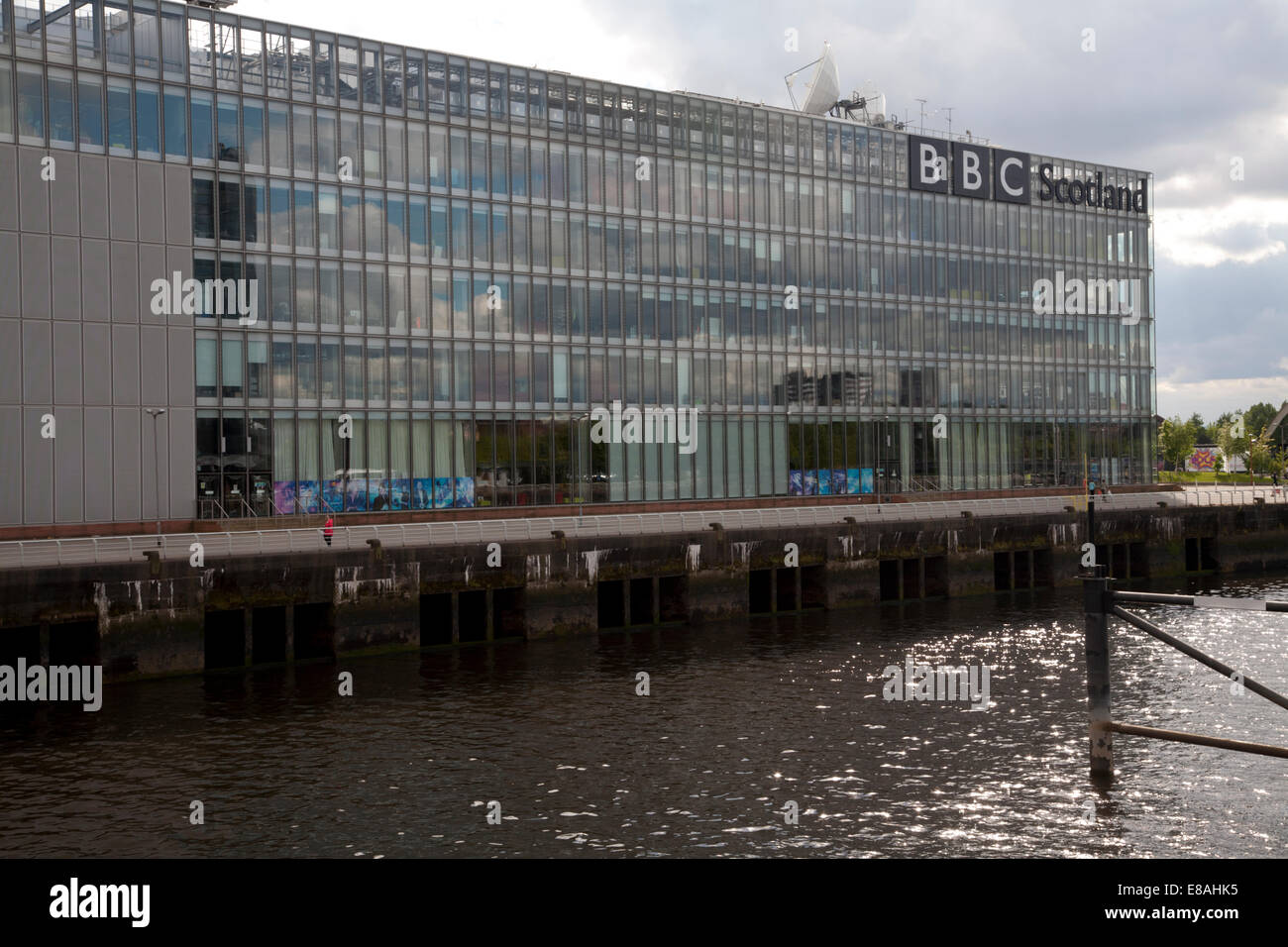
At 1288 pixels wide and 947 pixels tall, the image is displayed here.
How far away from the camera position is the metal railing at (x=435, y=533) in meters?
40.6

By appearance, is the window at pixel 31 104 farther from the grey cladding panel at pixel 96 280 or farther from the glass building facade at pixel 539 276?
the grey cladding panel at pixel 96 280

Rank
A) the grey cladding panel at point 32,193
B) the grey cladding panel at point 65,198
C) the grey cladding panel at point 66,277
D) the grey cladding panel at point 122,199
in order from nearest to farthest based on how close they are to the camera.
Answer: the grey cladding panel at point 32,193 → the grey cladding panel at point 65,198 → the grey cladding panel at point 66,277 → the grey cladding panel at point 122,199

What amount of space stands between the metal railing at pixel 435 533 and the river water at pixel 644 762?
5.47 metres

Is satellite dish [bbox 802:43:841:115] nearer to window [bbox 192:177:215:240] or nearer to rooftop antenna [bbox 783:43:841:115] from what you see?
rooftop antenna [bbox 783:43:841:115]

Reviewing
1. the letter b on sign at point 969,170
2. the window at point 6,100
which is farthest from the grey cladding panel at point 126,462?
the letter b on sign at point 969,170

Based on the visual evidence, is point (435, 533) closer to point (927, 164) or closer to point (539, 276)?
point (539, 276)

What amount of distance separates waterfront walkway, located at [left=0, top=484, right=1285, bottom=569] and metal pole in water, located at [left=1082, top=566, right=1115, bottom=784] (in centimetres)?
2778

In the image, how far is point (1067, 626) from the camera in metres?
50.5

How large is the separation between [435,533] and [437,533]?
0.27 feet

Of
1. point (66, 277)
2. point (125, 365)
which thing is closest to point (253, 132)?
point (66, 277)

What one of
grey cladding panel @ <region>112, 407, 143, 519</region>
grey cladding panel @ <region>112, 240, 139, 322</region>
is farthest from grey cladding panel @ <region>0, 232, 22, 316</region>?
grey cladding panel @ <region>112, 407, 143, 519</region>
